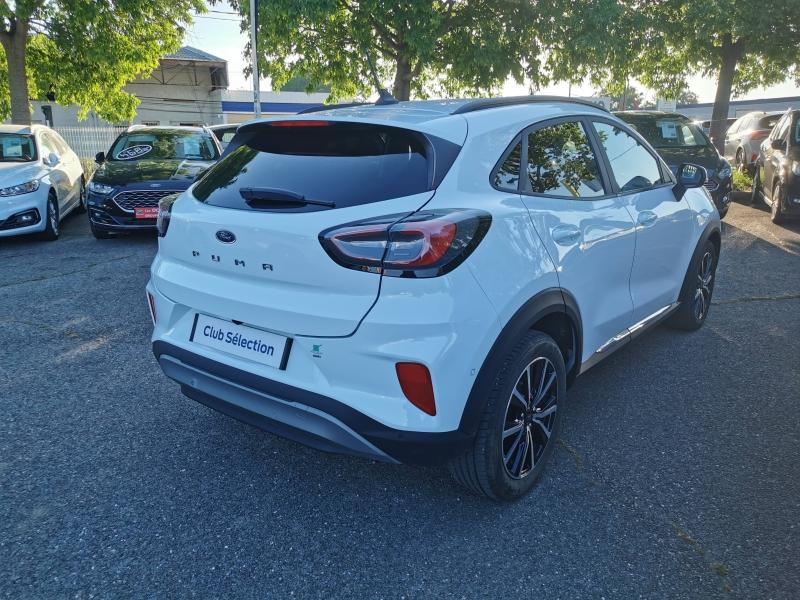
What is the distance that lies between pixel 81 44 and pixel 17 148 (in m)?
7.22

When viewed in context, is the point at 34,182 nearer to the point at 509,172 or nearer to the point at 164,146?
the point at 164,146

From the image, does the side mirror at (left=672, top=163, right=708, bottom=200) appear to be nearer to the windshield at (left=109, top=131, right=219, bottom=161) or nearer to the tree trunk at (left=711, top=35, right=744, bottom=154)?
the windshield at (left=109, top=131, right=219, bottom=161)

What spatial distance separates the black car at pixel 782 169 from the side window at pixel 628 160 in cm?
699

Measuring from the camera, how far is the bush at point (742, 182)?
1489 cm

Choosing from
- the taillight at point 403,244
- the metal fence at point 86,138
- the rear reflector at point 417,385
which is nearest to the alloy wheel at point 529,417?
the rear reflector at point 417,385

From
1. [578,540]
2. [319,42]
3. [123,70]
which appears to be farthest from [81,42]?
[578,540]

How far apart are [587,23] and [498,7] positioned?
1.92 meters

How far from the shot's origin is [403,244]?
2.33 m

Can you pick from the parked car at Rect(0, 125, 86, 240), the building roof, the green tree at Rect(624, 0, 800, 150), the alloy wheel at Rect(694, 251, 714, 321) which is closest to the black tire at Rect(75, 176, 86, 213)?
the parked car at Rect(0, 125, 86, 240)

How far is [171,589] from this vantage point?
2.35 meters

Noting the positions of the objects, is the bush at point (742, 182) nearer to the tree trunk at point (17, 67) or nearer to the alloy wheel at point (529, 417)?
the alloy wheel at point (529, 417)

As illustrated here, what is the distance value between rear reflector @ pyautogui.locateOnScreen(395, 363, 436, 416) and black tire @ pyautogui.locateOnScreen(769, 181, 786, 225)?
9.92 meters

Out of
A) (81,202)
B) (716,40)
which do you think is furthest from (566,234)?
(716,40)

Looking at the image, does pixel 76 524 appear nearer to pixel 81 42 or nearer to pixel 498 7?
pixel 498 7
